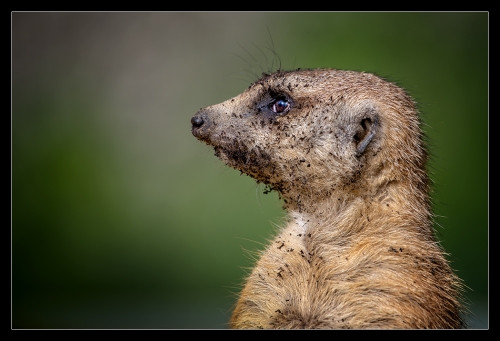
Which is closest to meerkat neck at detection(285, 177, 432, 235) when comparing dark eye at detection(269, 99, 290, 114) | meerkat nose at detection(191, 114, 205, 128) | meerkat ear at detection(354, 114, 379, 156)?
meerkat ear at detection(354, 114, 379, 156)

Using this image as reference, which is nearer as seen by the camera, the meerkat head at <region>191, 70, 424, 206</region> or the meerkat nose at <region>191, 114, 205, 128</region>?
the meerkat head at <region>191, 70, 424, 206</region>

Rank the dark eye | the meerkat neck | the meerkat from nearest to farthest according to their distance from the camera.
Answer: the meerkat
the meerkat neck
the dark eye

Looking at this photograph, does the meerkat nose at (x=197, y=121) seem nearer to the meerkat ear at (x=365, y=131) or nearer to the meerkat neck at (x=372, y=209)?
the meerkat neck at (x=372, y=209)

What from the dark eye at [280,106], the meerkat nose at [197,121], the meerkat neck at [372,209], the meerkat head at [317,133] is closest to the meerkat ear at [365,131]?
the meerkat head at [317,133]

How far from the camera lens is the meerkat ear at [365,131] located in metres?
2.86

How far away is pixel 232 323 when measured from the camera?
3.09 metres

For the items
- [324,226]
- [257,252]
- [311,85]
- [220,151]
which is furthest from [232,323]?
[311,85]

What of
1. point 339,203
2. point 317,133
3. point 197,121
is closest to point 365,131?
point 317,133

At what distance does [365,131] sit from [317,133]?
0.25 m

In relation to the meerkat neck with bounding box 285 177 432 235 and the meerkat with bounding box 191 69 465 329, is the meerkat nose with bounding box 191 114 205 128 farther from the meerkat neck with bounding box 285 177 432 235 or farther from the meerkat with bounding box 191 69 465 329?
the meerkat neck with bounding box 285 177 432 235

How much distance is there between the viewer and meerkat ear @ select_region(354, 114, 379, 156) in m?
2.86

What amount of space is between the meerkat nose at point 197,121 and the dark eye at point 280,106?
39 cm

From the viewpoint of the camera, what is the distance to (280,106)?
3.04 meters

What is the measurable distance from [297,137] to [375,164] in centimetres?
42
